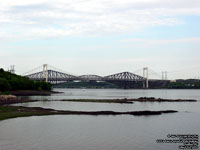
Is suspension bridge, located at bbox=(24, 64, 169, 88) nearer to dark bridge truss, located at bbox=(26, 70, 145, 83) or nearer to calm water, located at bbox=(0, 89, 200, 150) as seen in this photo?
dark bridge truss, located at bbox=(26, 70, 145, 83)

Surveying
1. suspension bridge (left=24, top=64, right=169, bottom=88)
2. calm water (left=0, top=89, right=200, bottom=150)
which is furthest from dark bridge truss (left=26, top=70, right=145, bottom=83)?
calm water (left=0, top=89, right=200, bottom=150)

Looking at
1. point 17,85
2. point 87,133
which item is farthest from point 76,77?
point 87,133

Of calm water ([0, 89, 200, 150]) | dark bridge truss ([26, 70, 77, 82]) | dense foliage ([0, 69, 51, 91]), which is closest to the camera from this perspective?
calm water ([0, 89, 200, 150])

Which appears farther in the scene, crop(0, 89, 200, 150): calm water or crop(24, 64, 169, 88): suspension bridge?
crop(24, 64, 169, 88): suspension bridge

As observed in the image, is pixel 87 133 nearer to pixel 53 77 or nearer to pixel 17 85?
pixel 17 85

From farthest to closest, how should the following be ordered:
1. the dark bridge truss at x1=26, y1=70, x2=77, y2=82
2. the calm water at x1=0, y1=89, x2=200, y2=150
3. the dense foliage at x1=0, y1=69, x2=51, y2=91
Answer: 1. the dark bridge truss at x1=26, y1=70, x2=77, y2=82
2. the dense foliage at x1=0, y1=69, x2=51, y2=91
3. the calm water at x1=0, y1=89, x2=200, y2=150

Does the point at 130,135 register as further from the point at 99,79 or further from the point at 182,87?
the point at 182,87

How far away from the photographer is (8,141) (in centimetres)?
1919

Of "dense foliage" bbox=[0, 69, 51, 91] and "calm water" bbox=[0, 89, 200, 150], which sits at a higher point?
"dense foliage" bbox=[0, 69, 51, 91]

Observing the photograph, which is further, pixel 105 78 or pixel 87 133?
pixel 105 78

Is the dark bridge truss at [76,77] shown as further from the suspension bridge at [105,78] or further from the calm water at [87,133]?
the calm water at [87,133]

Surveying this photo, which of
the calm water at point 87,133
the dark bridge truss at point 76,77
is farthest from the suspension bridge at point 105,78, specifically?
the calm water at point 87,133

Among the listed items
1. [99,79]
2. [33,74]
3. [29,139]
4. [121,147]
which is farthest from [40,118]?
[33,74]

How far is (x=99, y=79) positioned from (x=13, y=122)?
130826 millimetres
